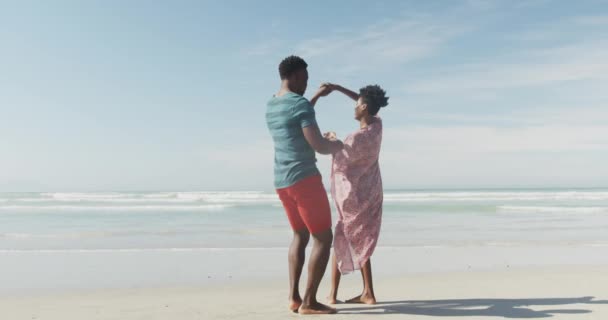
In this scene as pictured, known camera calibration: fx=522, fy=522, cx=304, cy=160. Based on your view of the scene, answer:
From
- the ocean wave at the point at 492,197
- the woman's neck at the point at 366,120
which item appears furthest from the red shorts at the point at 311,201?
the ocean wave at the point at 492,197

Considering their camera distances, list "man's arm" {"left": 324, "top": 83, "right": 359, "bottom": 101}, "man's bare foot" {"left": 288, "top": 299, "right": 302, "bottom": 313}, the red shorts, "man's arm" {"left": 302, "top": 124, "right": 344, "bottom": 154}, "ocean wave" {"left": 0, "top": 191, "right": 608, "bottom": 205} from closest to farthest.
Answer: "man's arm" {"left": 302, "top": 124, "right": 344, "bottom": 154}
the red shorts
"man's bare foot" {"left": 288, "top": 299, "right": 302, "bottom": 313}
"man's arm" {"left": 324, "top": 83, "right": 359, "bottom": 101}
"ocean wave" {"left": 0, "top": 191, "right": 608, "bottom": 205}

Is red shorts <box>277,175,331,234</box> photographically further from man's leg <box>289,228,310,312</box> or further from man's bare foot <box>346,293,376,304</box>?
man's bare foot <box>346,293,376,304</box>

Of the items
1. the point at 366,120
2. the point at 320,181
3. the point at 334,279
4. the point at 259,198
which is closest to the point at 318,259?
the point at 320,181

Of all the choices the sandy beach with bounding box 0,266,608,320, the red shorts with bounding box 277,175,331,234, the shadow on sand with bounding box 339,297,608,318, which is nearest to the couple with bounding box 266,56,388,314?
the red shorts with bounding box 277,175,331,234

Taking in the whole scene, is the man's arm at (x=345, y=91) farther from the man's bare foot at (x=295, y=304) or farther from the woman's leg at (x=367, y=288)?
the man's bare foot at (x=295, y=304)

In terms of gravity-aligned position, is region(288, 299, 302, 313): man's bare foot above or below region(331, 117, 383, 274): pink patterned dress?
below

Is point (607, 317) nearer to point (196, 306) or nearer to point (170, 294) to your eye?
point (196, 306)

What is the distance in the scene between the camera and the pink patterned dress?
4160 mm

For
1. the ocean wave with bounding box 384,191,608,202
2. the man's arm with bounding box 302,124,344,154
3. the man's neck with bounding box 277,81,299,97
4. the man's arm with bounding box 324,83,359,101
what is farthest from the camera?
the ocean wave with bounding box 384,191,608,202

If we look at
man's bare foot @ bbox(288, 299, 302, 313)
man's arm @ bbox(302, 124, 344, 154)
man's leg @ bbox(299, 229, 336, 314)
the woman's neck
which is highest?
the woman's neck

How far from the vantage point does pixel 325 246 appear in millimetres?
3721

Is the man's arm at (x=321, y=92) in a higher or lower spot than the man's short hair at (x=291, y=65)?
lower

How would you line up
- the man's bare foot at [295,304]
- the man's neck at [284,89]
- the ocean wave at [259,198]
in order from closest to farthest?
the man's neck at [284,89] → the man's bare foot at [295,304] → the ocean wave at [259,198]

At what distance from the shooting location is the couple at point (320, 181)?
11.9 feet
